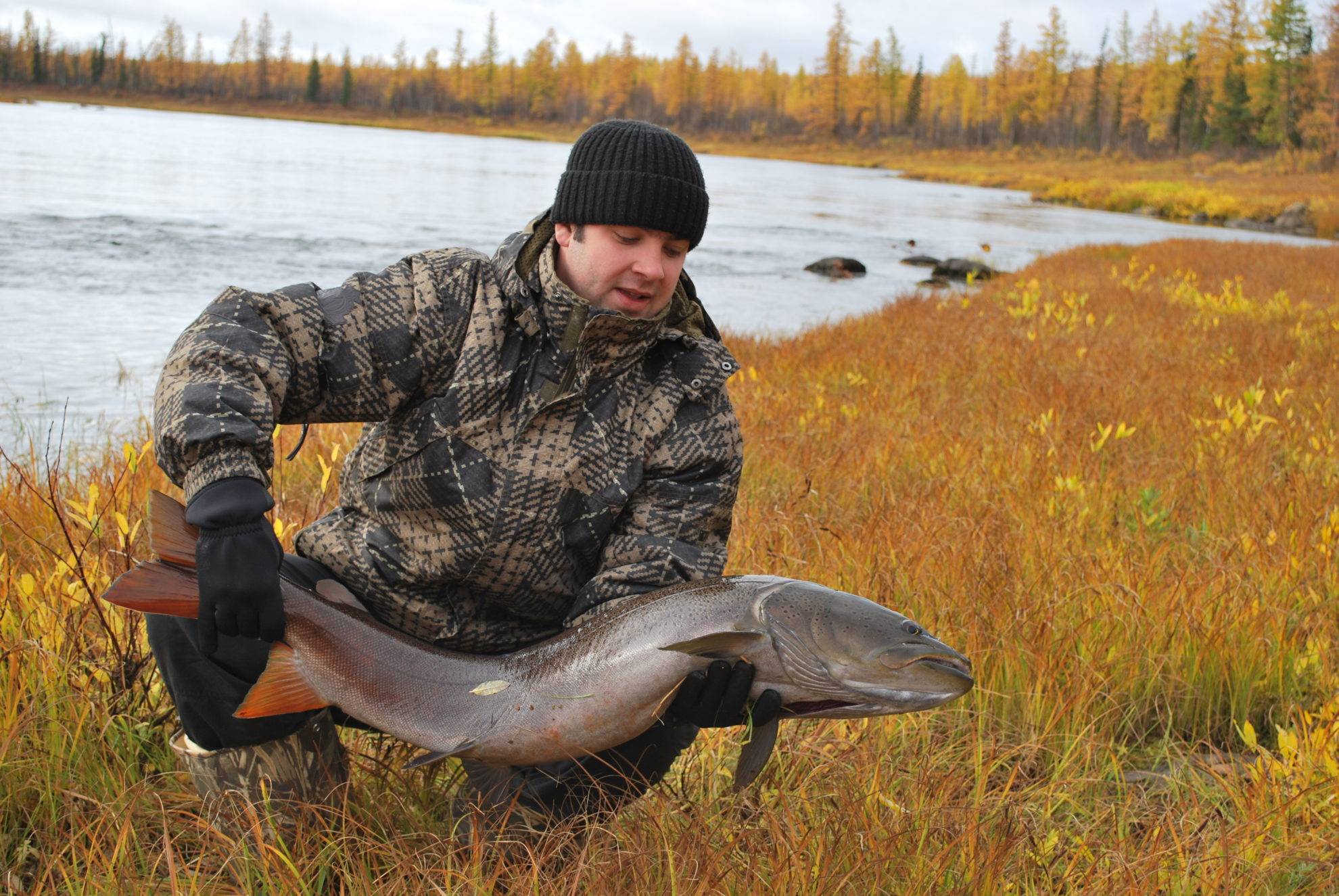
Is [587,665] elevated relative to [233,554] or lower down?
lower down

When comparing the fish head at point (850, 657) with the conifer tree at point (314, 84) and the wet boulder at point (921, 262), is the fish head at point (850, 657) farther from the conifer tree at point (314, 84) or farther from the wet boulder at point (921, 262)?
the conifer tree at point (314, 84)

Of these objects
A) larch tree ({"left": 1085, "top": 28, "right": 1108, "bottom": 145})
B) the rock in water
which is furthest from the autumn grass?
larch tree ({"left": 1085, "top": 28, "right": 1108, "bottom": 145})

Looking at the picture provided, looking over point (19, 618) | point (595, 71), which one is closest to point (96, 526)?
point (19, 618)

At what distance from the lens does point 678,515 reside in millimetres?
2799

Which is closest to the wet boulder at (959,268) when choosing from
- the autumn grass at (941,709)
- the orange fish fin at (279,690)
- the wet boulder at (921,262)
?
the wet boulder at (921,262)

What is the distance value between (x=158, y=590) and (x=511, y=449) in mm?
816

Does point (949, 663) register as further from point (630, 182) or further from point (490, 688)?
point (630, 182)

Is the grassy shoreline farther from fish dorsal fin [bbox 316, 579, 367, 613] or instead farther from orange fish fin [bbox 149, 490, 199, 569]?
orange fish fin [bbox 149, 490, 199, 569]

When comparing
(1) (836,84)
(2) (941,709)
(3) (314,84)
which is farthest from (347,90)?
(2) (941,709)

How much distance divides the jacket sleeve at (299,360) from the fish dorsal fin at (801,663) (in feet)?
3.30

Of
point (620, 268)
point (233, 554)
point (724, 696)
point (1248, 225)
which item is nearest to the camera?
point (233, 554)

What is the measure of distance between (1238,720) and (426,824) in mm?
2547

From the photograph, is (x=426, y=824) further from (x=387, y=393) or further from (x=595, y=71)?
(x=595, y=71)

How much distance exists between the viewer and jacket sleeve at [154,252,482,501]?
2203 mm
